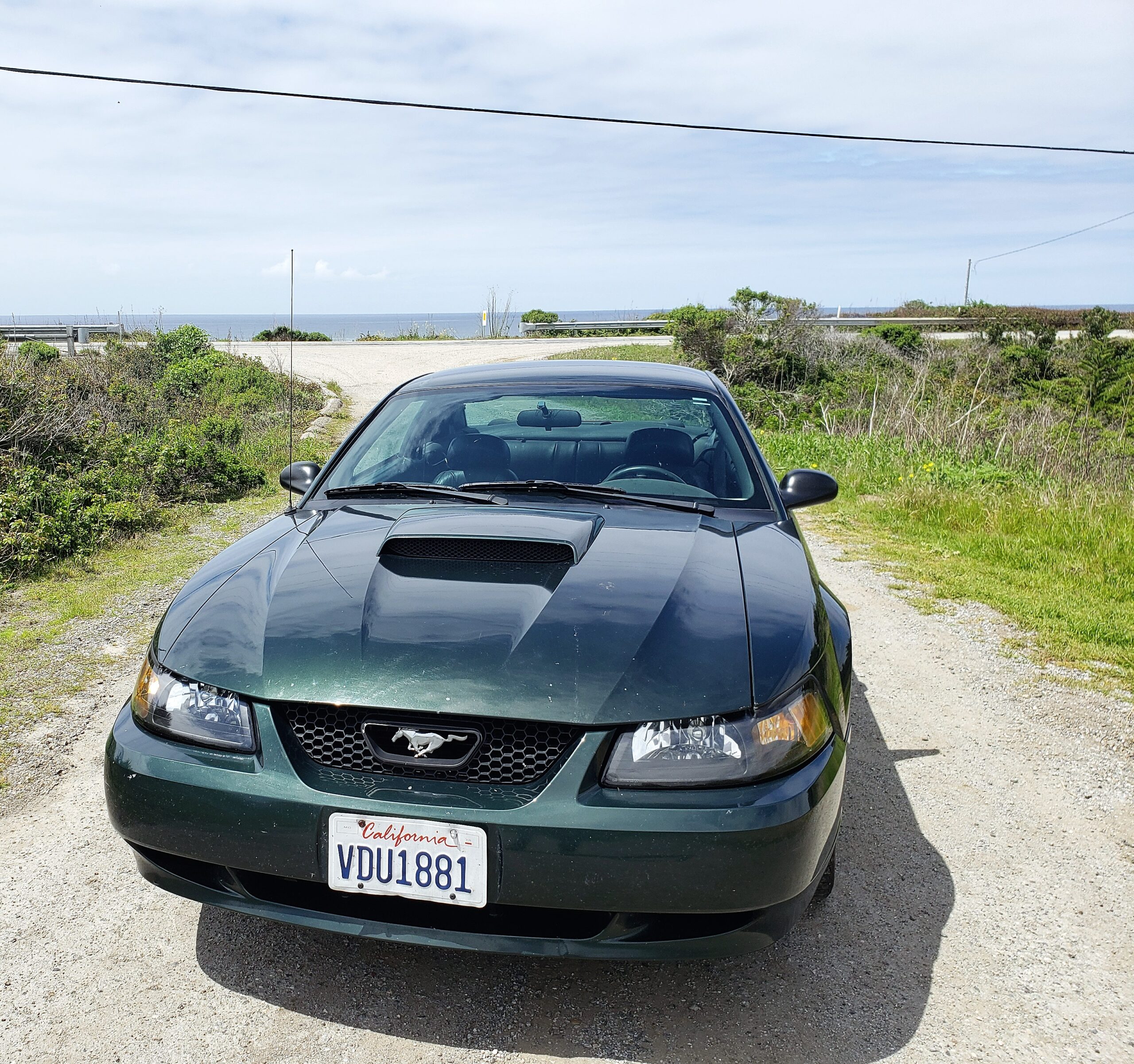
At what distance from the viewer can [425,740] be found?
6.57 ft

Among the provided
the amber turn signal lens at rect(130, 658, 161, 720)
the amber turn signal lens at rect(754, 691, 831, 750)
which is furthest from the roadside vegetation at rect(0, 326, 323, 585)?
the amber turn signal lens at rect(754, 691, 831, 750)

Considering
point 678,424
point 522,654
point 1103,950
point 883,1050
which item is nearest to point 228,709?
point 522,654

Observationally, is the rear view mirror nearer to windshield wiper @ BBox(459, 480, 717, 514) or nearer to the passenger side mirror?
windshield wiper @ BBox(459, 480, 717, 514)

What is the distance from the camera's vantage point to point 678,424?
3668 millimetres

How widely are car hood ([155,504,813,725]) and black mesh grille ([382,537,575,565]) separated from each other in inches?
0.8

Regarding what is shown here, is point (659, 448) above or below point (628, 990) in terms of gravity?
above

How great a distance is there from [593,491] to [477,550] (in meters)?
0.71

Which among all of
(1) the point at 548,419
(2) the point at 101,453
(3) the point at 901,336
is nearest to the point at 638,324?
(3) the point at 901,336

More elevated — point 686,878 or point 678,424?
point 678,424

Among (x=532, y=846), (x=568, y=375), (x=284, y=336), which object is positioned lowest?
(x=284, y=336)

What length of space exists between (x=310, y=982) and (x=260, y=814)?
611 millimetres

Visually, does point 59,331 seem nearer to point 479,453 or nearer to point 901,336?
point 901,336

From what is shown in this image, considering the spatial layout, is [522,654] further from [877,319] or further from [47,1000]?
[877,319]

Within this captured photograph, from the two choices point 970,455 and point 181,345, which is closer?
point 970,455
